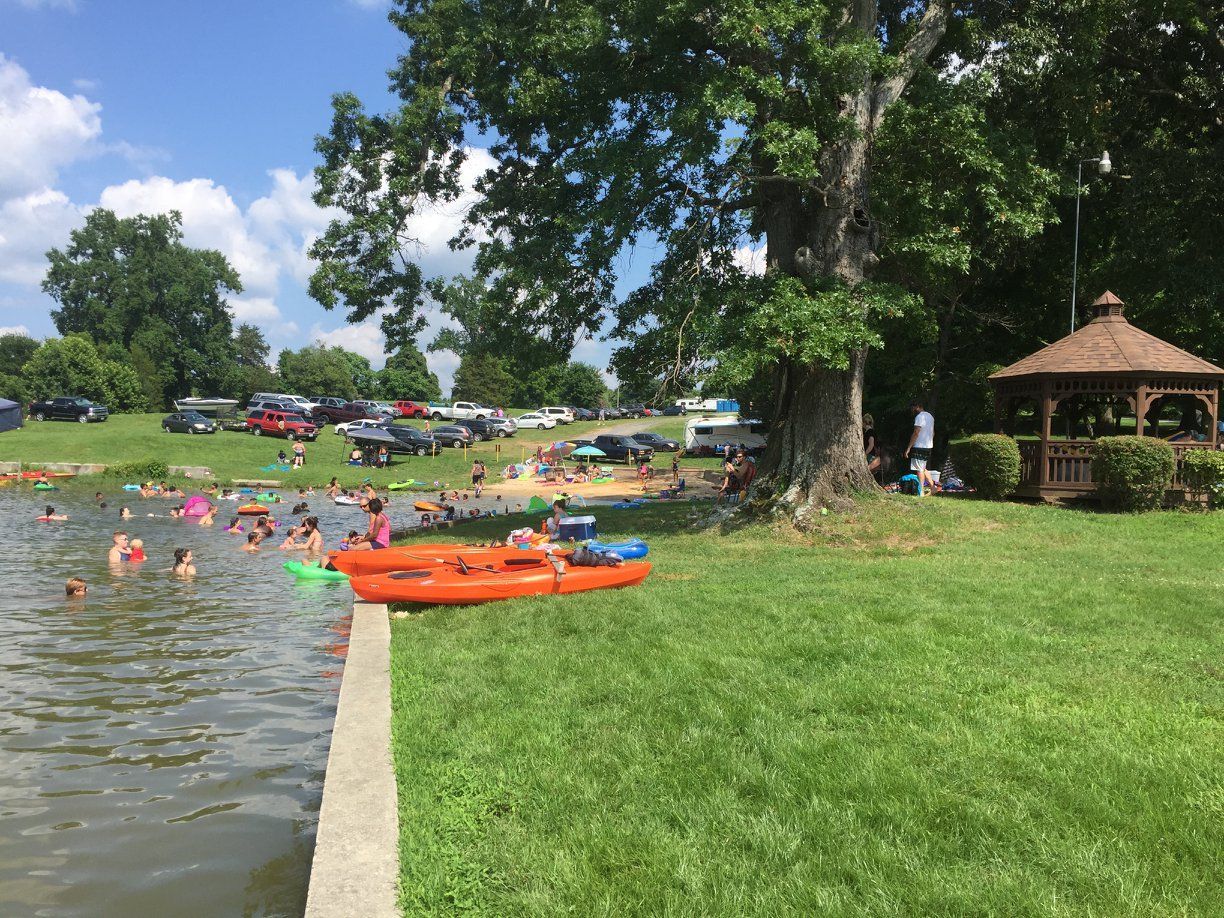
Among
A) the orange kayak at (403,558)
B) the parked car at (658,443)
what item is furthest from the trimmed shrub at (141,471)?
the parked car at (658,443)

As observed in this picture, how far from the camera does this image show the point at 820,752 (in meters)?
4.99

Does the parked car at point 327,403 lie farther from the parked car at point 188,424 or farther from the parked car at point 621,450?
the parked car at point 621,450

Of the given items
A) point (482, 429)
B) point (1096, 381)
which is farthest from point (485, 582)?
point (482, 429)

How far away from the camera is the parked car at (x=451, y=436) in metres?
50.5

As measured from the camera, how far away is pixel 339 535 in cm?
2281

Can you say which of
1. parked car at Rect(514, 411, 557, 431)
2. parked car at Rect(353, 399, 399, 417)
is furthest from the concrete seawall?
parked car at Rect(514, 411, 557, 431)

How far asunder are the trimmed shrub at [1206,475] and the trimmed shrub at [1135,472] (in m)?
0.40

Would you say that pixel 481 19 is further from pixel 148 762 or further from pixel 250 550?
pixel 148 762

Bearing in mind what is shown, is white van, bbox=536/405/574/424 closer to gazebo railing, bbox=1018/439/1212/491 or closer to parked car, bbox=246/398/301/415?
parked car, bbox=246/398/301/415

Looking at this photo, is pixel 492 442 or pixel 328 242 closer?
pixel 328 242

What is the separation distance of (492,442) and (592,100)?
132ft

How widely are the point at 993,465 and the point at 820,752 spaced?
47.5 ft

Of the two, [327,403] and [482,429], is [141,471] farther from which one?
[482,429]

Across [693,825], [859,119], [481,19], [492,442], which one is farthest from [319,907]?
[492,442]
